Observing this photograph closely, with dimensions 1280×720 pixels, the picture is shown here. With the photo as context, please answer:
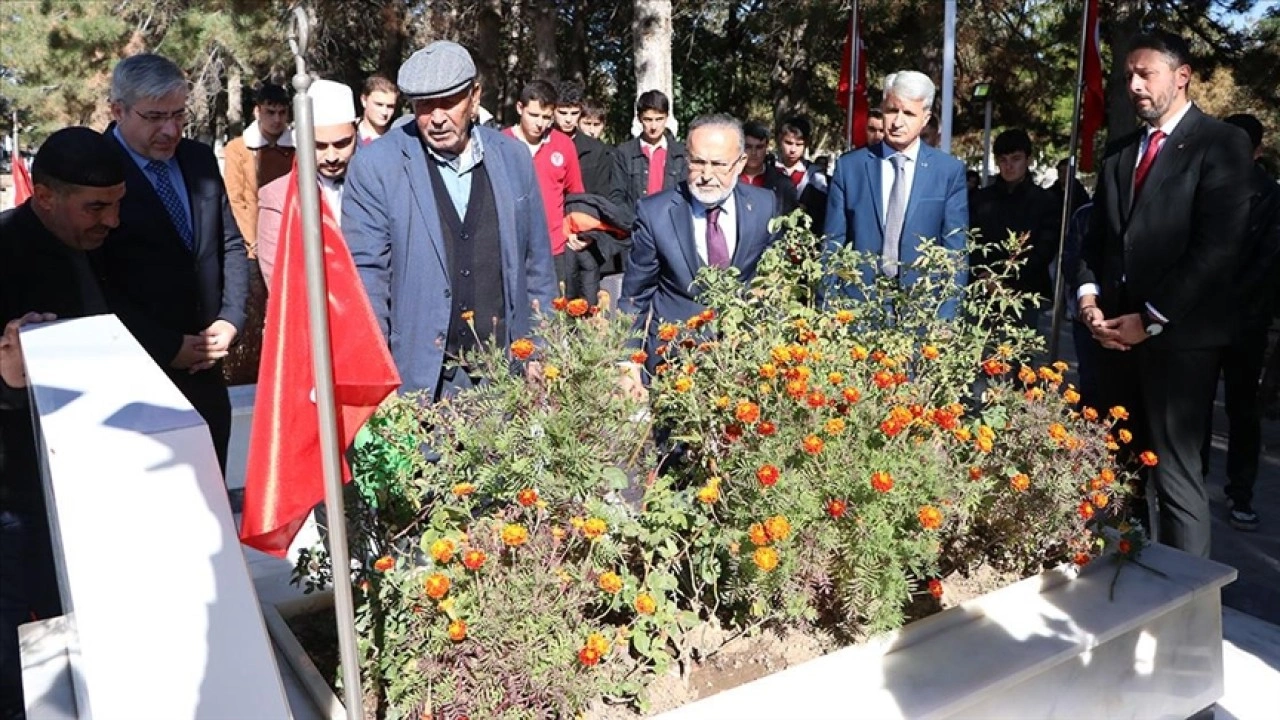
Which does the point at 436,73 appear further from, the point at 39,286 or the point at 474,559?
the point at 474,559

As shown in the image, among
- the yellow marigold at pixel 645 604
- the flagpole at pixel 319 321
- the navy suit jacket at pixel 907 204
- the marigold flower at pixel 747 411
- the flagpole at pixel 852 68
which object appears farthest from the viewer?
the flagpole at pixel 852 68

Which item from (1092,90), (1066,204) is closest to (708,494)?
(1066,204)

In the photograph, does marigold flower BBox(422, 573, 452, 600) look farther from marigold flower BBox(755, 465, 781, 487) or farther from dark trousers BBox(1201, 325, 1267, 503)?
dark trousers BBox(1201, 325, 1267, 503)

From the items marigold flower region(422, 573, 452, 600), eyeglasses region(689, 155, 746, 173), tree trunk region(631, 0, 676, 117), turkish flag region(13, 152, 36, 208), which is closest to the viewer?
marigold flower region(422, 573, 452, 600)

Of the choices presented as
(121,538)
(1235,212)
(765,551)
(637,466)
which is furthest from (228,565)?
(1235,212)

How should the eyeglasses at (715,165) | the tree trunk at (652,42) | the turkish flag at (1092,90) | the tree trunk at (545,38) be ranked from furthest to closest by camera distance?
the tree trunk at (545,38), the tree trunk at (652,42), the turkish flag at (1092,90), the eyeglasses at (715,165)

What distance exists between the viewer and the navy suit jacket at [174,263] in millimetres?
2947

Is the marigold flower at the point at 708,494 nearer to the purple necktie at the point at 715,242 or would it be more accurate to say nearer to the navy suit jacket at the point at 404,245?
the navy suit jacket at the point at 404,245

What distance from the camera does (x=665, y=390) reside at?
253cm

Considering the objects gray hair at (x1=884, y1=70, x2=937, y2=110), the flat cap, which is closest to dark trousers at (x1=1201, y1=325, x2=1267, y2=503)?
gray hair at (x1=884, y1=70, x2=937, y2=110)

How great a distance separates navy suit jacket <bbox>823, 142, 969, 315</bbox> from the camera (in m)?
3.67

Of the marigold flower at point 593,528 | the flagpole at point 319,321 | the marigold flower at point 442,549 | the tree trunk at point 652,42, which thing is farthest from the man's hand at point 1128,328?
the tree trunk at point 652,42

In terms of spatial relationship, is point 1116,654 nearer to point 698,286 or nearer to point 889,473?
point 889,473

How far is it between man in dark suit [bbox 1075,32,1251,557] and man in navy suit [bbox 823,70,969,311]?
0.62 m
